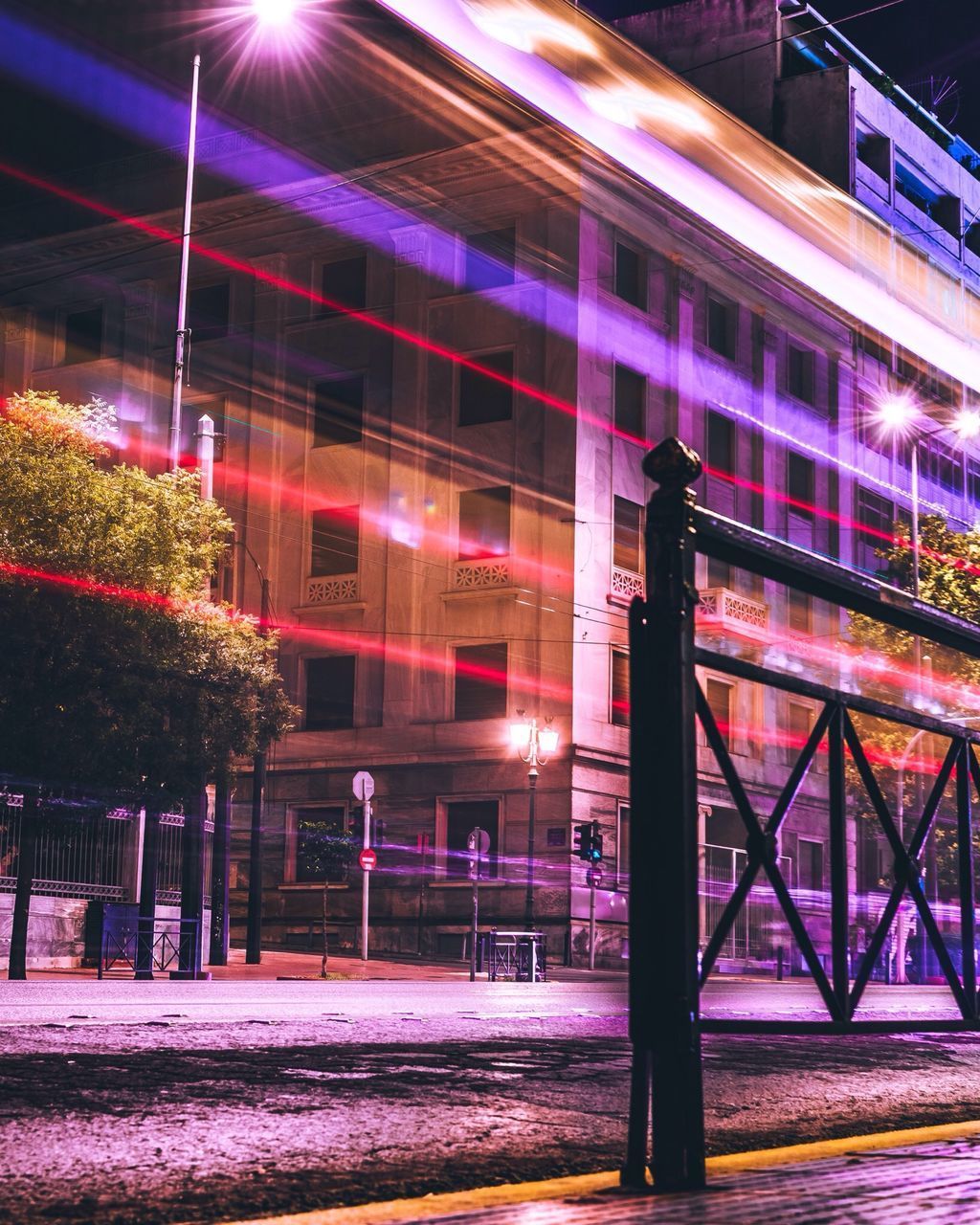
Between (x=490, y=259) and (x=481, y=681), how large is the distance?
34.0 ft

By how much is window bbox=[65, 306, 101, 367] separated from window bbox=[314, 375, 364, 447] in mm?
6965

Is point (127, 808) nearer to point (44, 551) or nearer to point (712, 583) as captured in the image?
point (44, 551)

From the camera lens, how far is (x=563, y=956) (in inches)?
1350

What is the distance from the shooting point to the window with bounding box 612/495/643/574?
123 ft

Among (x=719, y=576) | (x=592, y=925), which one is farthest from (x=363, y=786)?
(x=719, y=576)

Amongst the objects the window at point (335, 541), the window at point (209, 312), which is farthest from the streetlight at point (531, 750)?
the window at point (209, 312)

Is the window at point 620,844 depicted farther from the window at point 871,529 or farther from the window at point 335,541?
the window at point 871,529

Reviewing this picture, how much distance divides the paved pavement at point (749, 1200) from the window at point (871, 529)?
43.0 m

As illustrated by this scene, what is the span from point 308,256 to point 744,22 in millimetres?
15442

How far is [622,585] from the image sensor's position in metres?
37.5

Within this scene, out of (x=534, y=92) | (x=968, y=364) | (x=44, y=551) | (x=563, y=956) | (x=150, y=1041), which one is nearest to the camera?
(x=150, y=1041)

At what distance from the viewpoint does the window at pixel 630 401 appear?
125ft

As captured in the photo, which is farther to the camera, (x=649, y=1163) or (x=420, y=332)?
(x=420, y=332)

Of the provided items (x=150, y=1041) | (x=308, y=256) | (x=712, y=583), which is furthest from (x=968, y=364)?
(x=150, y=1041)
